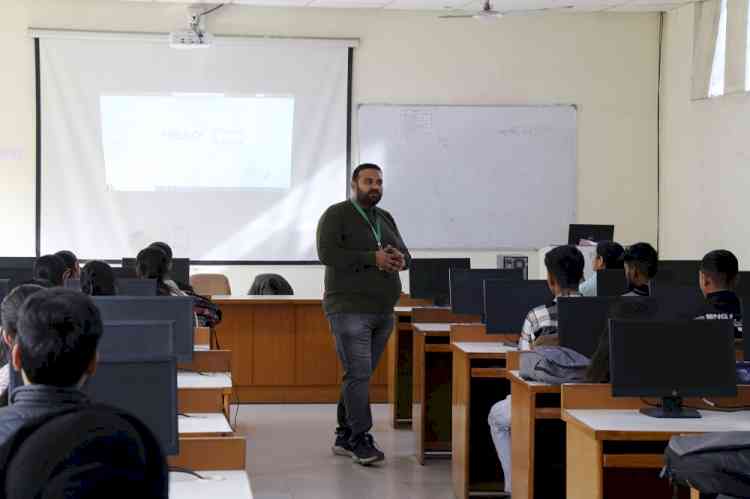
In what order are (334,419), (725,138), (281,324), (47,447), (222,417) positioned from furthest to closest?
(725,138) → (281,324) → (334,419) → (222,417) → (47,447)

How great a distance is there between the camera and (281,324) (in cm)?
977

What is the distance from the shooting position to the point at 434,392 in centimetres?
754

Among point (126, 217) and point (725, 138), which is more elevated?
point (725, 138)

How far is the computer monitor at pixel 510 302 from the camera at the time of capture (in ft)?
21.8

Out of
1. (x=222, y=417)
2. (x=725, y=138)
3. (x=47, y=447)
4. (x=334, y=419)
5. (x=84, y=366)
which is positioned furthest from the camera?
(x=725, y=138)

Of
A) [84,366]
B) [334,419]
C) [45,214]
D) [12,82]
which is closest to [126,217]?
[45,214]

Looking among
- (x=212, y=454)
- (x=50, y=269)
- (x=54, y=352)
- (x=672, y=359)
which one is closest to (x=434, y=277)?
(x=50, y=269)

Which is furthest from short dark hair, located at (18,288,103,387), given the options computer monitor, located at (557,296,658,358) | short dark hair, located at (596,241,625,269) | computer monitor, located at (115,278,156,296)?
short dark hair, located at (596,241,625,269)

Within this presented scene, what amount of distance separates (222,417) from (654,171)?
8.14m

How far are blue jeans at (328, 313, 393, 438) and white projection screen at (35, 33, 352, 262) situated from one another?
414cm

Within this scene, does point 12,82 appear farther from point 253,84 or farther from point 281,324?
point 281,324

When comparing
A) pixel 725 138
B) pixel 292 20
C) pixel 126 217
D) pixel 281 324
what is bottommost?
pixel 281 324

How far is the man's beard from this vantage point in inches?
285

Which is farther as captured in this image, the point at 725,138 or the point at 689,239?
the point at 689,239
